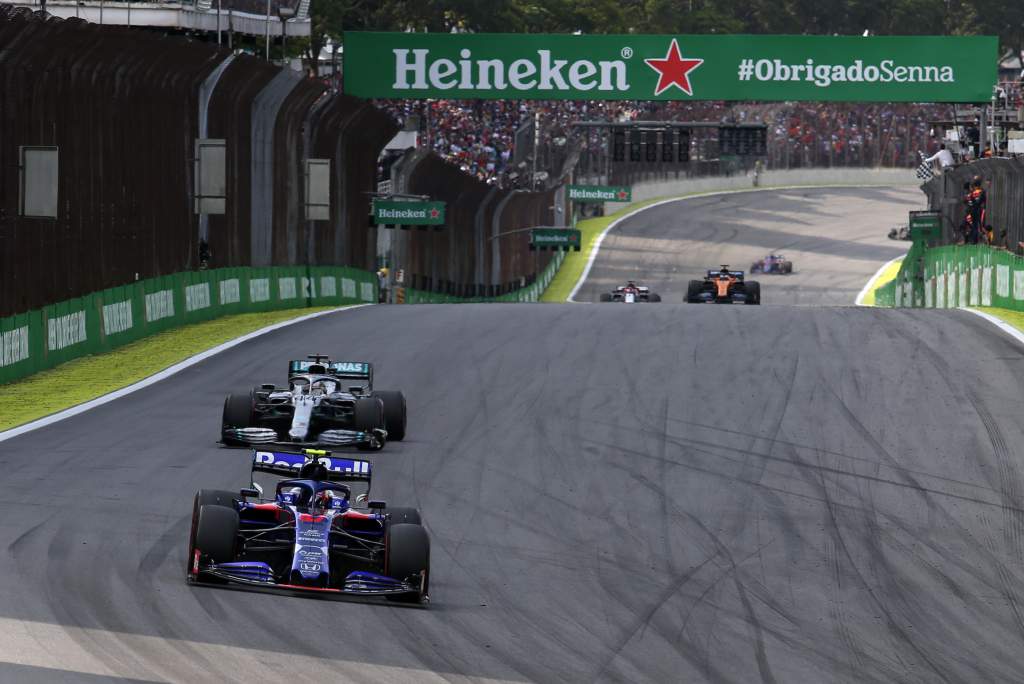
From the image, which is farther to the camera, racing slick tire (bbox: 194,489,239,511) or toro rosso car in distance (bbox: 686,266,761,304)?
toro rosso car in distance (bbox: 686,266,761,304)

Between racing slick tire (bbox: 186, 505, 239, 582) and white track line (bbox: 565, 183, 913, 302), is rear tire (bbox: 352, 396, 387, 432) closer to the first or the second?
racing slick tire (bbox: 186, 505, 239, 582)

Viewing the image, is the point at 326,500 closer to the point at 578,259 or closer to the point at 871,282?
the point at 871,282

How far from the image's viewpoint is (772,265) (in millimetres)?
70750

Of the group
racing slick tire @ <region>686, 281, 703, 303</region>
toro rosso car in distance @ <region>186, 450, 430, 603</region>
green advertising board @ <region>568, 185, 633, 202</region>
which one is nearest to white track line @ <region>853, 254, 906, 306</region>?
green advertising board @ <region>568, 185, 633, 202</region>

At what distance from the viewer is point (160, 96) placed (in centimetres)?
2547

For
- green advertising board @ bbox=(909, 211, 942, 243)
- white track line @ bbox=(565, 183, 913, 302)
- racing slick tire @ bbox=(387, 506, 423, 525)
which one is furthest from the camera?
white track line @ bbox=(565, 183, 913, 302)

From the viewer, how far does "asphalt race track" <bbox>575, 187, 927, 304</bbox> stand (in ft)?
221

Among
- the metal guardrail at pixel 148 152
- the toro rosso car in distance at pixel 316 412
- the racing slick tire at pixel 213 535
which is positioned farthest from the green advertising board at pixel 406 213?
the racing slick tire at pixel 213 535

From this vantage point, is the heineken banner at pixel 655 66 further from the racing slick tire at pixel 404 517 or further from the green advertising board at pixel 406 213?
the racing slick tire at pixel 404 517

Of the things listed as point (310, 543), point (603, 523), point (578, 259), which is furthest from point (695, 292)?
point (578, 259)

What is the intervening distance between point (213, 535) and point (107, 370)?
10.9 metres

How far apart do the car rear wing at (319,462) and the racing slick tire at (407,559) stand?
104 cm

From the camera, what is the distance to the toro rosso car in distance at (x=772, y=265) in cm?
7069

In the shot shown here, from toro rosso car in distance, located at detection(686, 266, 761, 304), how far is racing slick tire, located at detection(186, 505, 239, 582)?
28.3 metres
